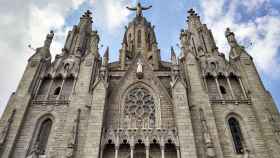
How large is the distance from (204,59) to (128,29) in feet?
53.8

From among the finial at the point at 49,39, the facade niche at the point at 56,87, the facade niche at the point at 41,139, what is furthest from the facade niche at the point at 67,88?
the finial at the point at 49,39

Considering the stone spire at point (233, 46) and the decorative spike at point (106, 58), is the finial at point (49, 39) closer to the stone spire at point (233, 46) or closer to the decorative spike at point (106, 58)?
the decorative spike at point (106, 58)

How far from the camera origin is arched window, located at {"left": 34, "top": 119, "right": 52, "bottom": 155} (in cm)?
1707

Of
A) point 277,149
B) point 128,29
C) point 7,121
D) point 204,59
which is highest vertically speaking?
point 128,29

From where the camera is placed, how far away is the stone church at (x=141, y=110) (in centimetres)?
1623

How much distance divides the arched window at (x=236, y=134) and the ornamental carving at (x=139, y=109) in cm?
591

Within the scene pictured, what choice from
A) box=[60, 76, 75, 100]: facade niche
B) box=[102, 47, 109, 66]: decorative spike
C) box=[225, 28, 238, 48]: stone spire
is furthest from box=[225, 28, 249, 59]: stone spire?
box=[60, 76, 75, 100]: facade niche

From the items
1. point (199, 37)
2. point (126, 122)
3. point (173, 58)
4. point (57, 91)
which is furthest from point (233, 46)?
point (57, 91)

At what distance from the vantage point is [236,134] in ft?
59.3

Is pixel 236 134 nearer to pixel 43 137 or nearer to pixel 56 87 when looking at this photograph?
pixel 43 137

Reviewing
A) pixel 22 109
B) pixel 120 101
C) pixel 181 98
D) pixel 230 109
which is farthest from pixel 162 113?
pixel 22 109

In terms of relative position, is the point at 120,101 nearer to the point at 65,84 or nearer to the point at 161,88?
the point at 161,88

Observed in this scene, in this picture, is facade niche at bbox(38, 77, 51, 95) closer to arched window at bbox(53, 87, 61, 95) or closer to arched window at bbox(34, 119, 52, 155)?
arched window at bbox(53, 87, 61, 95)

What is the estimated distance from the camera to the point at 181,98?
58.8 feet
